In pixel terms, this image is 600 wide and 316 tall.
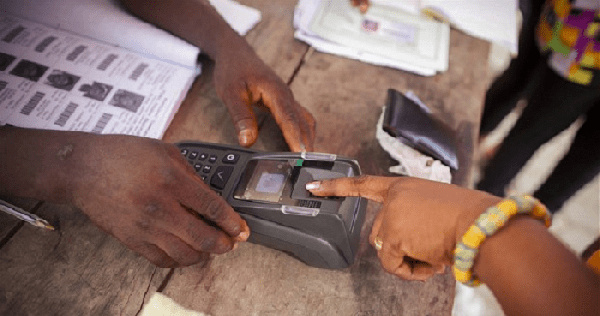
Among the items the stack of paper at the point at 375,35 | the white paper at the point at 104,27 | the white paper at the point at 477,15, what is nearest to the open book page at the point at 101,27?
the white paper at the point at 104,27

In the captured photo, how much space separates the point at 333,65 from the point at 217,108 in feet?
0.90

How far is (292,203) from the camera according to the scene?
1.52 ft

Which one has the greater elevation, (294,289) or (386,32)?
(386,32)

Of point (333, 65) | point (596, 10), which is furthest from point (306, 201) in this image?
point (596, 10)

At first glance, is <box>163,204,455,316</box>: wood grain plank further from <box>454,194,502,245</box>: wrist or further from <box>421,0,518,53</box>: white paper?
<box>421,0,518,53</box>: white paper

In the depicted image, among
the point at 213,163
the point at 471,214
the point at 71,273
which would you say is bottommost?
the point at 71,273

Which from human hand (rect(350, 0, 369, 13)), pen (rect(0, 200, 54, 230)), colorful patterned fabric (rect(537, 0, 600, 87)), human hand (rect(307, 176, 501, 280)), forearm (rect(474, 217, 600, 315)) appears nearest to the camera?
forearm (rect(474, 217, 600, 315))

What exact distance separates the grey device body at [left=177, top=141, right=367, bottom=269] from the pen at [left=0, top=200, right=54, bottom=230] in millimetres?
227

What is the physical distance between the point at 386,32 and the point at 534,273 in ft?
2.19

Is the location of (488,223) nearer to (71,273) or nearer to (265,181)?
(265,181)

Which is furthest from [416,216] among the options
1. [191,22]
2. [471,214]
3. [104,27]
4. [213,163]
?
[104,27]

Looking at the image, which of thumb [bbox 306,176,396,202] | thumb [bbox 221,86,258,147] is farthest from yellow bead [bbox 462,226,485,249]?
thumb [bbox 221,86,258,147]

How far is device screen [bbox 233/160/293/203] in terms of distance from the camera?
0.48 meters

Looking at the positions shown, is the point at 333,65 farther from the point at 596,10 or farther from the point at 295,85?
the point at 596,10
